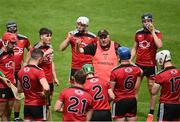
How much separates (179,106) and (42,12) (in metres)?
14.2

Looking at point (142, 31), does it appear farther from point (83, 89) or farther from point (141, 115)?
point (83, 89)

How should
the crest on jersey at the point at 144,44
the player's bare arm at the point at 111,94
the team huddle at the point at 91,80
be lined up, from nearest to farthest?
the team huddle at the point at 91,80
the player's bare arm at the point at 111,94
the crest on jersey at the point at 144,44

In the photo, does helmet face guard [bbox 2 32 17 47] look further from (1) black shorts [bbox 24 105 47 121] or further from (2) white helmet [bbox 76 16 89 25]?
(1) black shorts [bbox 24 105 47 121]

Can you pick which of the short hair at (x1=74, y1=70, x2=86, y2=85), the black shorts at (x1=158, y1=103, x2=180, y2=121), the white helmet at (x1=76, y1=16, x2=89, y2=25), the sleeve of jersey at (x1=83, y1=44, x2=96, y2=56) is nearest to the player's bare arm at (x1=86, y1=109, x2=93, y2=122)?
the short hair at (x1=74, y1=70, x2=86, y2=85)

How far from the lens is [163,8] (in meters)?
26.3

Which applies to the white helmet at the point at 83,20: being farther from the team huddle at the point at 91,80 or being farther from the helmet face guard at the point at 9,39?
the helmet face guard at the point at 9,39

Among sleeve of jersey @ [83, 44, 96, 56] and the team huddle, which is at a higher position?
sleeve of jersey @ [83, 44, 96, 56]

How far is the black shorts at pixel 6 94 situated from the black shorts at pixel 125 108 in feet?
10.1

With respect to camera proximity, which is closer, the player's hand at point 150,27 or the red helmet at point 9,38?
the red helmet at point 9,38

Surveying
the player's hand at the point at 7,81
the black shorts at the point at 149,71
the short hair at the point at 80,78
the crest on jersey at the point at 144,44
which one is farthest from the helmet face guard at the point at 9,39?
the black shorts at the point at 149,71

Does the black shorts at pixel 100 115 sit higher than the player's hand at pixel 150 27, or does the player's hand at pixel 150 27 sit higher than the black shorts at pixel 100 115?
the player's hand at pixel 150 27

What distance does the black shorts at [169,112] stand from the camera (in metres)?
12.8

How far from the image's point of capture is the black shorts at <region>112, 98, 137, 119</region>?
1298 cm

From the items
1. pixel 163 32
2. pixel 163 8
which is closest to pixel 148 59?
pixel 163 32
